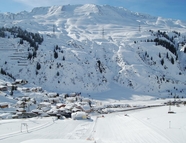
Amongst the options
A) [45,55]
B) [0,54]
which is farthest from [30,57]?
[0,54]

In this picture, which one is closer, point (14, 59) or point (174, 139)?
point (174, 139)

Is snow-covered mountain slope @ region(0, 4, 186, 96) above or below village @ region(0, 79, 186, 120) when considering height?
above

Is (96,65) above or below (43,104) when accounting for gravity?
above

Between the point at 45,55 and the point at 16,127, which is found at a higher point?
the point at 45,55

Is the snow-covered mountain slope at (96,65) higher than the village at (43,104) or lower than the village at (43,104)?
higher

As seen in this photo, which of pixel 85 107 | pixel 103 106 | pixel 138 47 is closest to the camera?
pixel 85 107

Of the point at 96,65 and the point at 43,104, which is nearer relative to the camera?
the point at 43,104

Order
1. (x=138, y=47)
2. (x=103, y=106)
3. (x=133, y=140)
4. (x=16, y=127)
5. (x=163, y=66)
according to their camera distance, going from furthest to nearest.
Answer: (x=138, y=47)
(x=163, y=66)
(x=103, y=106)
(x=16, y=127)
(x=133, y=140)

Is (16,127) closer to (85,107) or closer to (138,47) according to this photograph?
(85,107)

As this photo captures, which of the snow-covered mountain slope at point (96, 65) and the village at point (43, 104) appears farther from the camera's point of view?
the snow-covered mountain slope at point (96, 65)

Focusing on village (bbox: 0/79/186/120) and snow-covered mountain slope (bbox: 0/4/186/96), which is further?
snow-covered mountain slope (bbox: 0/4/186/96)

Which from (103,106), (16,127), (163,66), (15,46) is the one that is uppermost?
(15,46)
